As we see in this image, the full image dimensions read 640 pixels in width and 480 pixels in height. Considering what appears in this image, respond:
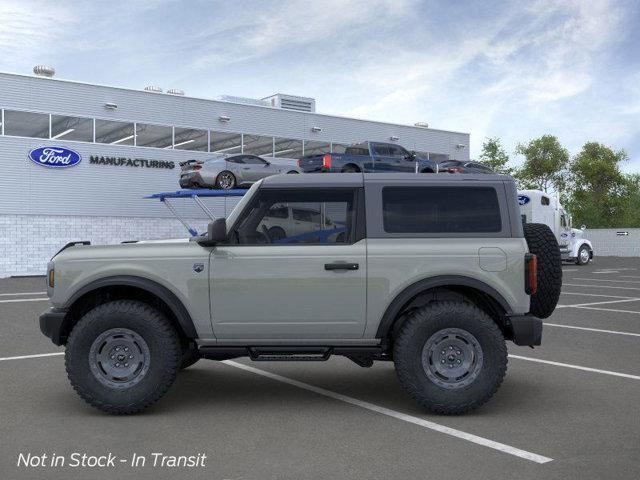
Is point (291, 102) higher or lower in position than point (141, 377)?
higher

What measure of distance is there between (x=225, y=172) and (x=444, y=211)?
18.9 meters

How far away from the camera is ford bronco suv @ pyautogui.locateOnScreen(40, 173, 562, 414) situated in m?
5.74

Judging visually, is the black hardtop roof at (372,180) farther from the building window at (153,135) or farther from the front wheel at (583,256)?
the front wheel at (583,256)

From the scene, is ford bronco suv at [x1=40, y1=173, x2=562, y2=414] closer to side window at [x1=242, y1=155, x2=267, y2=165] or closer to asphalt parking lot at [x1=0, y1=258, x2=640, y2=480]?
asphalt parking lot at [x1=0, y1=258, x2=640, y2=480]

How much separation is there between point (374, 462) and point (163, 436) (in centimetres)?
161

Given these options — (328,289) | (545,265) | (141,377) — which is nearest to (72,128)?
(141,377)

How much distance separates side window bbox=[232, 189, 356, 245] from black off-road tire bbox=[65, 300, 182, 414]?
103 centimetres

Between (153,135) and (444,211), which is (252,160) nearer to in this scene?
(153,135)

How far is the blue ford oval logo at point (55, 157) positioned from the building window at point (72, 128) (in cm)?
64

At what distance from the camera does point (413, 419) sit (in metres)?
5.65

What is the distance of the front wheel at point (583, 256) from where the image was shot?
3434cm

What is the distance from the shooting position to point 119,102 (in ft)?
99.9

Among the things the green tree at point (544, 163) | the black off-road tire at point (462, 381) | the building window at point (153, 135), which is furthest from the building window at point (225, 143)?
the green tree at point (544, 163)

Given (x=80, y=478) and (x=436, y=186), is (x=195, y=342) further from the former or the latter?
(x=436, y=186)
